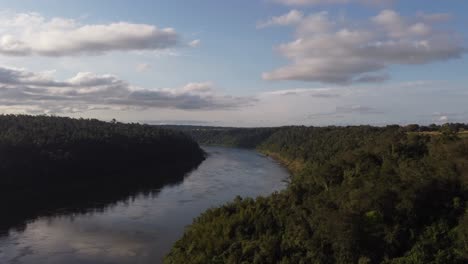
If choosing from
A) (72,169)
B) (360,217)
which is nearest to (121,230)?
(360,217)

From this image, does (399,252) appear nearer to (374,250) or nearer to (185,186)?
(374,250)

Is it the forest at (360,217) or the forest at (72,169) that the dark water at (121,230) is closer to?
the forest at (72,169)

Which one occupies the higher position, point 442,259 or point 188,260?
point 442,259

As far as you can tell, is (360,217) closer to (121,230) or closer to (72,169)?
(121,230)

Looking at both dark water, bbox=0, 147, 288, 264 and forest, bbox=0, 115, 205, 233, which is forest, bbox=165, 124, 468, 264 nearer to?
dark water, bbox=0, 147, 288, 264

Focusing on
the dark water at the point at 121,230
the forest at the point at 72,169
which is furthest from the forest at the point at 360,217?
the forest at the point at 72,169

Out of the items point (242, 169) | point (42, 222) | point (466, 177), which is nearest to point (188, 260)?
point (466, 177)

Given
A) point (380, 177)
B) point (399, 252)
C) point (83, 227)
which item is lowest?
point (83, 227)
